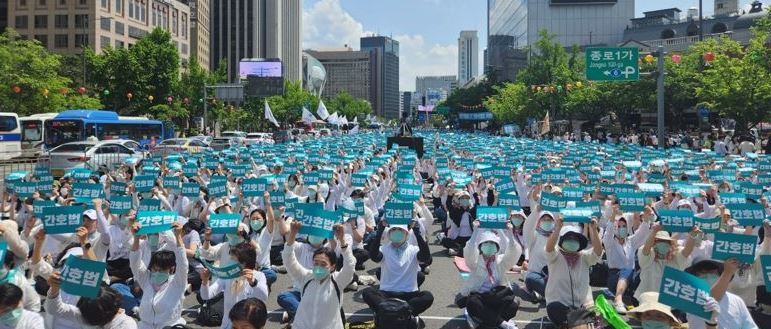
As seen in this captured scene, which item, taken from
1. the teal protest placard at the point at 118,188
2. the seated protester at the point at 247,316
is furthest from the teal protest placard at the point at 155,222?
the teal protest placard at the point at 118,188

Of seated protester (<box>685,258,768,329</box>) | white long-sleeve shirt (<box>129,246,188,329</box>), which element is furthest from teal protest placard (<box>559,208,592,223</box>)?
white long-sleeve shirt (<box>129,246,188,329</box>)

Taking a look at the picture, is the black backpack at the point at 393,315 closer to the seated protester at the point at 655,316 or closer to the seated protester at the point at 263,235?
the seated protester at the point at 263,235

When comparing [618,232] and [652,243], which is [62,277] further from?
[618,232]

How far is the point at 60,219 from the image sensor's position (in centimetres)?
880

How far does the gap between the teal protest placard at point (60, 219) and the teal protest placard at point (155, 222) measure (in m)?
1.19

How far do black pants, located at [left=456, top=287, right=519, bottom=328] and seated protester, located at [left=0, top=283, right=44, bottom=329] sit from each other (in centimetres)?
446

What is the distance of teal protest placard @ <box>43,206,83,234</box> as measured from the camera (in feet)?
28.7

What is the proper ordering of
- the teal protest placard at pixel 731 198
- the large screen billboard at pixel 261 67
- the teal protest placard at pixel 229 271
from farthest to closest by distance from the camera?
the large screen billboard at pixel 261 67 → the teal protest placard at pixel 731 198 → the teal protest placard at pixel 229 271

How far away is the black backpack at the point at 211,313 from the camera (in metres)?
8.79

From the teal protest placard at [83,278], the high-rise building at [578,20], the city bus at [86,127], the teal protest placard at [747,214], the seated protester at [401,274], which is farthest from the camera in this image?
the high-rise building at [578,20]

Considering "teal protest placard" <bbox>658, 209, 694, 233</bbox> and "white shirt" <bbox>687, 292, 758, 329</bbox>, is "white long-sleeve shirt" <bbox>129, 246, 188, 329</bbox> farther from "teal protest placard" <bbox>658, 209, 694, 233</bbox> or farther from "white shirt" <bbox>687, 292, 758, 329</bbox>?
"teal protest placard" <bbox>658, 209, 694, 233</bbox>

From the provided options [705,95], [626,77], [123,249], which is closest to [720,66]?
[705,95]

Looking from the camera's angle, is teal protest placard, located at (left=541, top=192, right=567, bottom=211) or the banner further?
teal protest placard, located at (left=541, top=192, right=567, bottom=211)

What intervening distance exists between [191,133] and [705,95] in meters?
45.8
